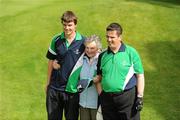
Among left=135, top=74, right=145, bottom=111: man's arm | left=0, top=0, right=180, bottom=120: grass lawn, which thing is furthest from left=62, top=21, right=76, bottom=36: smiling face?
left=0, top=0, right=180, bottom=120: grass lawn

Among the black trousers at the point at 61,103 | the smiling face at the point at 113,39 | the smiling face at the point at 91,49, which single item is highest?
the smiling face at the point at 113,39

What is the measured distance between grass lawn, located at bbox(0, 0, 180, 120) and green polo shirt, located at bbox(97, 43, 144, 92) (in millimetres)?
3803

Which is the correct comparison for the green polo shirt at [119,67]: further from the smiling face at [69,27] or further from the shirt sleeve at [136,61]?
the smiling face at [69,27]

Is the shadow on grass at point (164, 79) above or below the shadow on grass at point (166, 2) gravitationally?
below

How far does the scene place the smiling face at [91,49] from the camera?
23.7 feet

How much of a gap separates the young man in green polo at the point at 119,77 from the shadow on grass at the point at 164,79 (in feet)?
11.6

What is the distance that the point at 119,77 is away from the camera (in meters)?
7.11

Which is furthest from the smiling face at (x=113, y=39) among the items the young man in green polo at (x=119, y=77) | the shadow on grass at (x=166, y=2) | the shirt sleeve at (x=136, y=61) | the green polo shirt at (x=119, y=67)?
the shadow on grass at (x=166, y=2)

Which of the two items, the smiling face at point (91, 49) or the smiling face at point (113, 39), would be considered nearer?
the smiling face at point (113, 39)

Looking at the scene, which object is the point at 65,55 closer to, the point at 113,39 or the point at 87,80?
the point at 87,80

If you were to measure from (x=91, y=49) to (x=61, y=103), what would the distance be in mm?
1120

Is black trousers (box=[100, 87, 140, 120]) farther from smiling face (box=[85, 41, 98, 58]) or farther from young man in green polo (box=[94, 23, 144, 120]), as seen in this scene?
smiling face (box=[85, 41, 98, 58])

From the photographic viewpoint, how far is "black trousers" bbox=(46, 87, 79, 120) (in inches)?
303

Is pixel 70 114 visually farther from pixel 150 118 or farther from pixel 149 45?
pixel 149 45
